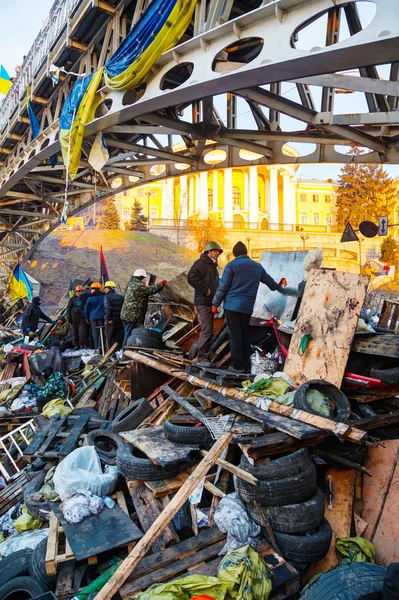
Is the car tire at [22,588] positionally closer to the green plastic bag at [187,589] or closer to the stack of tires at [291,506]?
the green plastic bag at [187,589]

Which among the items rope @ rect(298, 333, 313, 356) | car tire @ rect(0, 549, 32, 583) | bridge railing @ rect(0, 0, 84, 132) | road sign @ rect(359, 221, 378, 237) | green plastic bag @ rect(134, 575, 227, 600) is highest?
bridge railing @ rect(0, 0, 84, 132)

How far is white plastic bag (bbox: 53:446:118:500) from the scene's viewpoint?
4113 mm

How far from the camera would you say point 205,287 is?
6.49m

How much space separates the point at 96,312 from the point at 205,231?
29.7 metres

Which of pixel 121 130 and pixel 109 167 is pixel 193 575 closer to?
pixel 121 130

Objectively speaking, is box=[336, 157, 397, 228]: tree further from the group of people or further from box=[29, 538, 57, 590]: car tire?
box=[29, 538, 57, 590]: car tire

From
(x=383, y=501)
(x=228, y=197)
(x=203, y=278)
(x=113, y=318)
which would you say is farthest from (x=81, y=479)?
(x=228, y=197)

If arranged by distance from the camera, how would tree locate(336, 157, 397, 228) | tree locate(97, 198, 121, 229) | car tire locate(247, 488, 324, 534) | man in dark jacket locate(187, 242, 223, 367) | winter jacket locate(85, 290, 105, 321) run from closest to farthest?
car tire locate(247, 488, 324, 534) → man in dark jacket locate(187, 242, 223, 367) → winter jacket locate(85, 290, 105, 321) → tree locate(336, 157, 397, 228) → tree locate(97, 198, 121, 229)

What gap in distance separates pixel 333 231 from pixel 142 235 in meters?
21.0

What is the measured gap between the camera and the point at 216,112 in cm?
996

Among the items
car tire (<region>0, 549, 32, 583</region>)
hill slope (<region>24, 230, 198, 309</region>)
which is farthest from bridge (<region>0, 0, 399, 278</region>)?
hill slope (<region>24, 230, 198, 309</region>)

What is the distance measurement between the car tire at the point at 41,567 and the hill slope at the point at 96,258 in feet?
76.0

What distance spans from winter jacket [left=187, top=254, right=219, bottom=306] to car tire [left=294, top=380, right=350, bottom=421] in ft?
8.72

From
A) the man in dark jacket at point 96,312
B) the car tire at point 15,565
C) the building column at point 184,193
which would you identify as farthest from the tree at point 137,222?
the car tire at point 15,565
